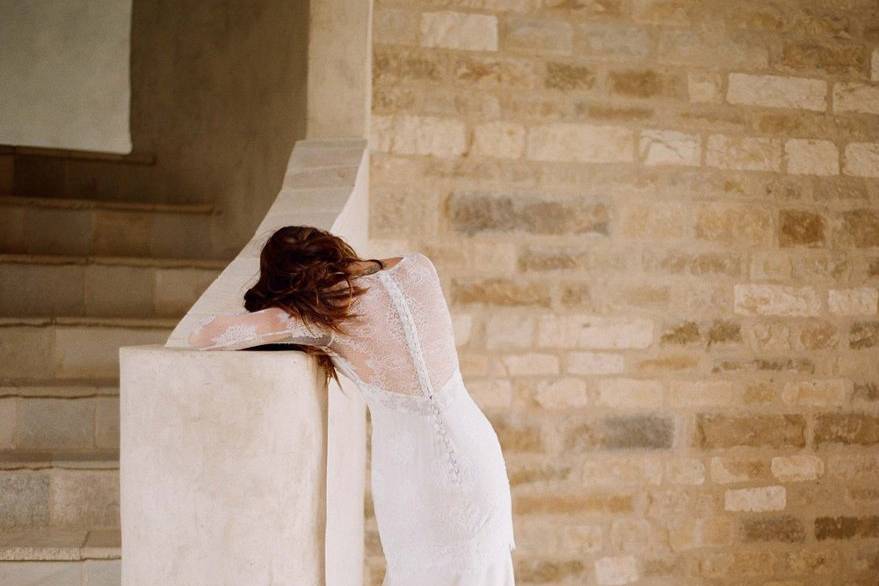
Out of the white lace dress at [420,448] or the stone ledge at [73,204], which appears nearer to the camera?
the white lace dress at [420,448]

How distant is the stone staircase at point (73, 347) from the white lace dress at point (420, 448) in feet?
2.96

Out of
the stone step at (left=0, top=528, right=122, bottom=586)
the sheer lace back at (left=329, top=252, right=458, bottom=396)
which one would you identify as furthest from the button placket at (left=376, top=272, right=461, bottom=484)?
the stone step at (left=0, top=528, right=122, bottom=586)

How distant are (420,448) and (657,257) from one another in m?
1.87

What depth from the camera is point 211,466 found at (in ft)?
4.84

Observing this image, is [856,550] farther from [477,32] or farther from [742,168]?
[477,32]

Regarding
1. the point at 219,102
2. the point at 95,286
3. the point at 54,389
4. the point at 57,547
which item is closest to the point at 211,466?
the point at 57,547

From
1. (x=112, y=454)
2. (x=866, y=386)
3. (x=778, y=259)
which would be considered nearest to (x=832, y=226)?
(x=778, y=259)

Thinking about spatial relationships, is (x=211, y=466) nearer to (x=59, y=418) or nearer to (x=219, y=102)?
(x=59, y=418)

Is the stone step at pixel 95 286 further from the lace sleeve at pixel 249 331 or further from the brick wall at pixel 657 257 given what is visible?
the lace sleeve at pixel 249 331

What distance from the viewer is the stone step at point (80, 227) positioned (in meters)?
3.82

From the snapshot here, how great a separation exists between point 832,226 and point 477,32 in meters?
1.69

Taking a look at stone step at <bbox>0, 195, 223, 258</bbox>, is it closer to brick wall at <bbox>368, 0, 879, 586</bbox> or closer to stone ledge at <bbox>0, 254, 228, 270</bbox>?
stone ledge at <bbox>0, 254, 228, 270</bbox>

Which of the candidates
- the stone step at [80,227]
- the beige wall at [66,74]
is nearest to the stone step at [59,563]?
the stone step at [80,227]

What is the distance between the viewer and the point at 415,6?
3.24 meters
